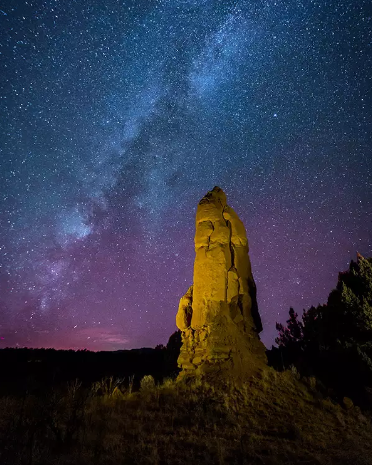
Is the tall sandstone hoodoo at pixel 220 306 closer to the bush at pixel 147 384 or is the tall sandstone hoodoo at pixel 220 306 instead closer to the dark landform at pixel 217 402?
the dark landform at pixel 217 402

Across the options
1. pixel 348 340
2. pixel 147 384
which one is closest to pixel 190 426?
pixel 147 384

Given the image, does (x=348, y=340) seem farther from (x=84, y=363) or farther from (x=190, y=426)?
(x=84, y=363)

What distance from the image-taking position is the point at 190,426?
9.10m

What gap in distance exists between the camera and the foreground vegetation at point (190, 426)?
673 cm

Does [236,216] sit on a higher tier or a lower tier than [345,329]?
higher

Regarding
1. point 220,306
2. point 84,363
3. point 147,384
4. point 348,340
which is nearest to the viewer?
point 147,384

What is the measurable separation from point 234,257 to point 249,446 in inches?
395

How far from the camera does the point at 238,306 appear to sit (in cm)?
1527

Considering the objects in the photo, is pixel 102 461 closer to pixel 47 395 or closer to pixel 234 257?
pixel 47 395

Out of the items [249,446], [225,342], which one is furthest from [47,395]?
[225,342]

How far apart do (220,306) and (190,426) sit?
611cm

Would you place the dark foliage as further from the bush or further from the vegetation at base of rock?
the bush

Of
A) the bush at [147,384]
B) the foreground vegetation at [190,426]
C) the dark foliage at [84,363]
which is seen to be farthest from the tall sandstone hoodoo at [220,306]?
the dark foliage at [84,363]

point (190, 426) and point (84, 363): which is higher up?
point (84, 363)
